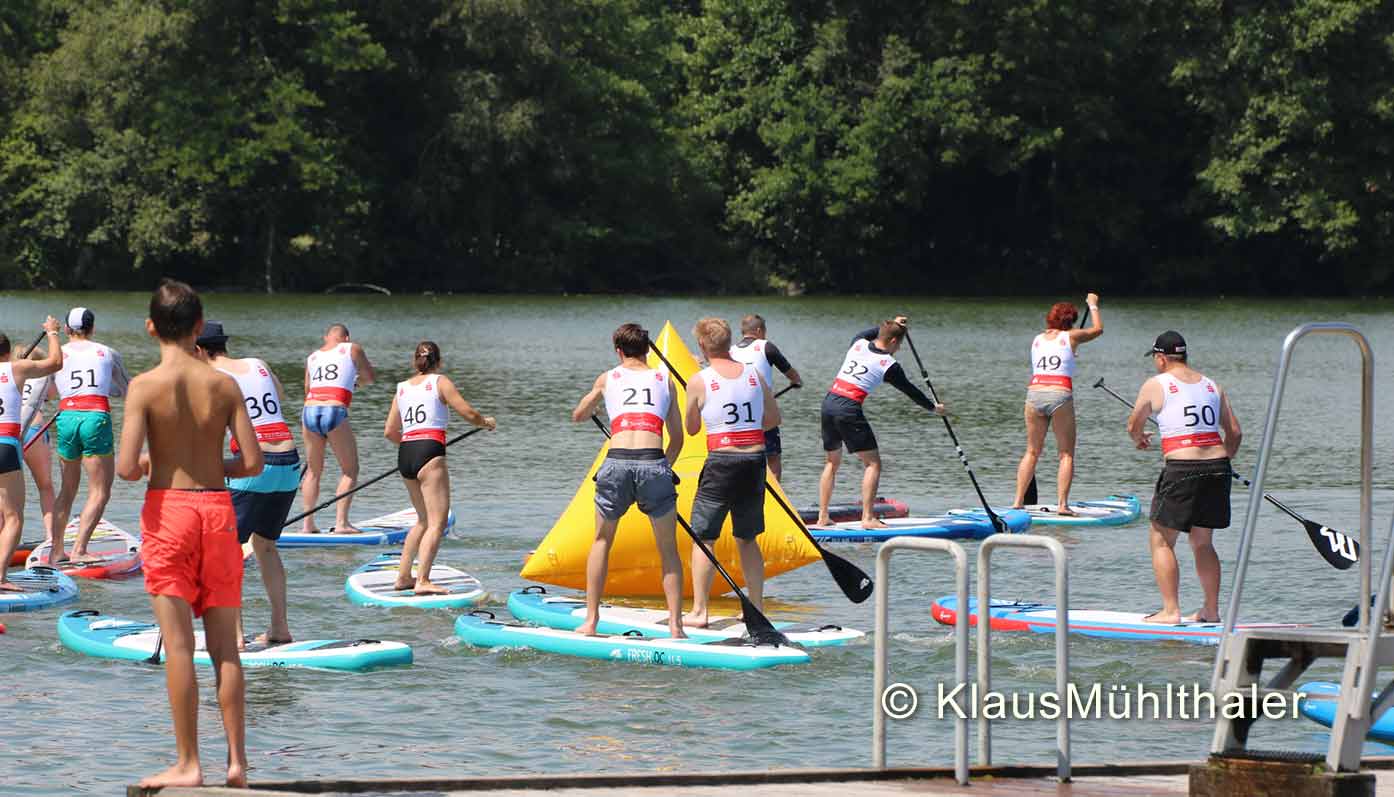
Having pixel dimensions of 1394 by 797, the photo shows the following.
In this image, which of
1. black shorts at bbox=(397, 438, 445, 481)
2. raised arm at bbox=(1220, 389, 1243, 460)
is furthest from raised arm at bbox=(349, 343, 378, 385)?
raised arm at bbox=(1220, 389, 1243, 460)

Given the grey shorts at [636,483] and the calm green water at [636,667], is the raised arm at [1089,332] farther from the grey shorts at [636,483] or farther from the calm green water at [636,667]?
the grey shorts at [636,483]

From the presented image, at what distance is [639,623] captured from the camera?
12.8m

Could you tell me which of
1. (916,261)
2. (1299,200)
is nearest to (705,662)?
(1299,200)

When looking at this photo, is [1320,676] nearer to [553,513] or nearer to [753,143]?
[553,513]

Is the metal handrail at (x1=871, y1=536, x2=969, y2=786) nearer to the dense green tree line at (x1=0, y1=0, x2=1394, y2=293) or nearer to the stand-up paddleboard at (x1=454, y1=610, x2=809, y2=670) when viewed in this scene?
the stand-up paddleboard at (x1=454, y1=610, x2=809, y2=670)

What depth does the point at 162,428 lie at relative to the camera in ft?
25.4

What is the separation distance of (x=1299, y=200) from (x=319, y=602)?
192 feet

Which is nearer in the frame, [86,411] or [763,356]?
[86,411]

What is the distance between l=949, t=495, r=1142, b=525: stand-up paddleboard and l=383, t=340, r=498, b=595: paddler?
6.03 m

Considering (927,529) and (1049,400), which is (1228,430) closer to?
(927,529)

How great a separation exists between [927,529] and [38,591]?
7.32 m

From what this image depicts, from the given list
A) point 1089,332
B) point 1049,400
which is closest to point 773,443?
point 1049,400

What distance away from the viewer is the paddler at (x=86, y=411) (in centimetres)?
1468

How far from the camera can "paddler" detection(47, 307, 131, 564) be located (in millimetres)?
14680
